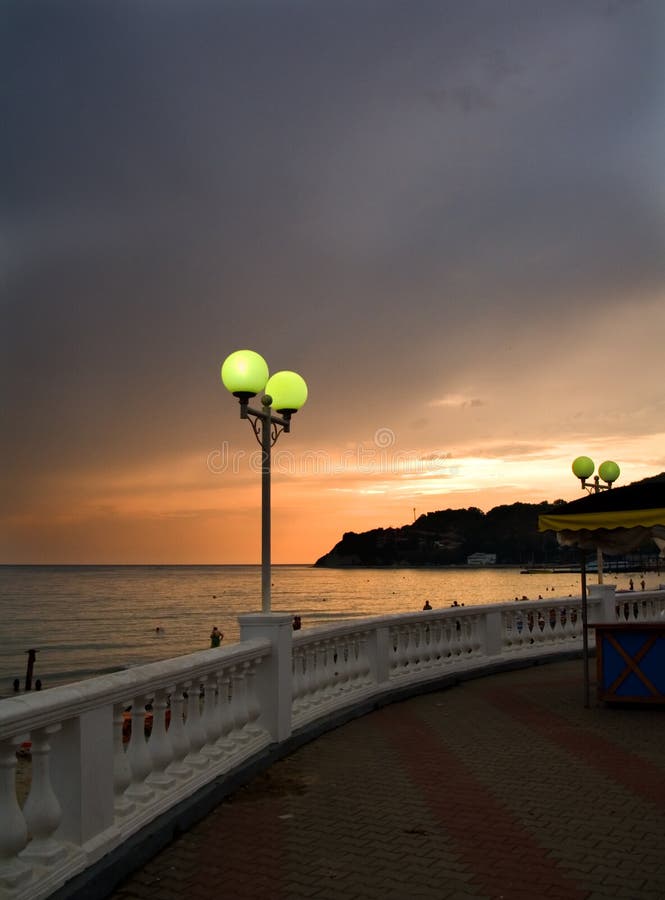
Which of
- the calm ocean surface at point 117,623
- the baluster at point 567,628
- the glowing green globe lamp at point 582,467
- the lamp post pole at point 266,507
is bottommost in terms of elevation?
the calm ocean surface at point 117,623

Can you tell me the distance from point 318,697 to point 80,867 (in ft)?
17.7

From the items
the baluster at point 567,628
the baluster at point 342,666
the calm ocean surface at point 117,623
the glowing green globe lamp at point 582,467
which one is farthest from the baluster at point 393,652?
the calm ocean surface at point 117,623

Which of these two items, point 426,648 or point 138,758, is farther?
point 426,648

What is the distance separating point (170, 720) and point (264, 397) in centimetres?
405

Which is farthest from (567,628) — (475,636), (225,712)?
(225,712)

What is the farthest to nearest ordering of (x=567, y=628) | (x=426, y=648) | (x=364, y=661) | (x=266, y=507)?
(x=567, y=628) → (x=426, y=648) → (x=364, y=661) → (x=266, y=507)

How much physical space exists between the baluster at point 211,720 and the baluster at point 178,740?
18.5 inches

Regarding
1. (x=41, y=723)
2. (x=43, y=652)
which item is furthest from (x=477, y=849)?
(x=43, y=652)

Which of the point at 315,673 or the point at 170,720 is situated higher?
the point at 170,720

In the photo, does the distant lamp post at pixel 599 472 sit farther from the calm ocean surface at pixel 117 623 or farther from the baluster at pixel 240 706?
the calm ocean surface at pixel 117 623

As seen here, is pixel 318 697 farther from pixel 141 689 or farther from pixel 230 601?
pixel 230 601

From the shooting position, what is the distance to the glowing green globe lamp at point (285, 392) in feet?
31.6

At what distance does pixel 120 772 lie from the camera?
520cm

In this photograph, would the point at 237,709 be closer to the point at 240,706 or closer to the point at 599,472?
the point at 240,706
